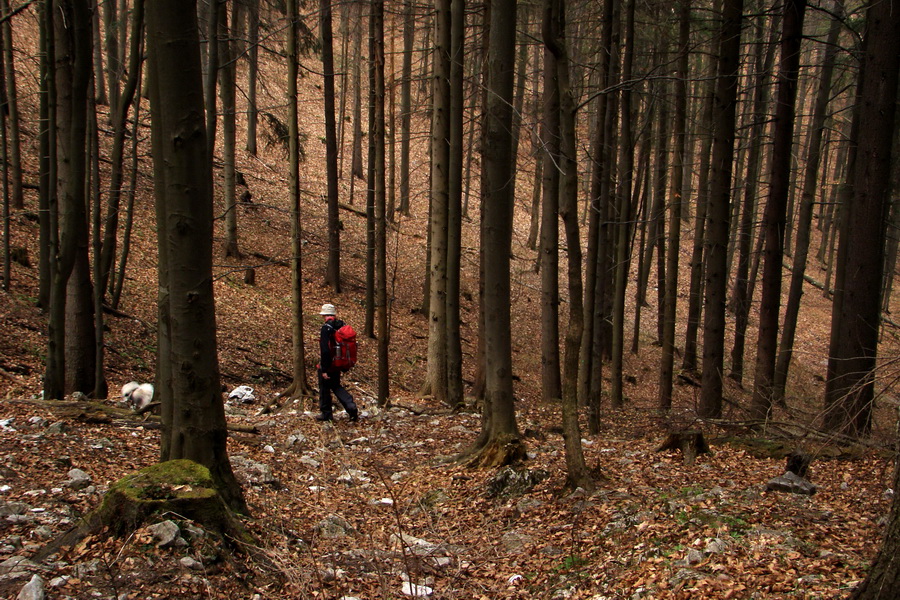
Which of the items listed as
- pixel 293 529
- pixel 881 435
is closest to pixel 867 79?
pixel 881 435

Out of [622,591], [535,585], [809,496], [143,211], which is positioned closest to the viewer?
[622,591]

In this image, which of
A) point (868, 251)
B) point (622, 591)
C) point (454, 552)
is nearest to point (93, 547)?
point (454, 552)

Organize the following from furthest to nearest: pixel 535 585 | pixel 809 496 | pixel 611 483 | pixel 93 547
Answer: pixel 611 483
pixel 809 496
pixel 535 585
pixel 93 547

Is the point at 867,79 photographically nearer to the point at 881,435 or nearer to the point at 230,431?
the point at 881,435

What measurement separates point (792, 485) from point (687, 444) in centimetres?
192

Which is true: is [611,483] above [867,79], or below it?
→ below

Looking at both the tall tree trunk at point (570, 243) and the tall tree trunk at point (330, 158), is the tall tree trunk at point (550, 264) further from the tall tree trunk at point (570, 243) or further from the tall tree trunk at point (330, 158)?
the tall tree trunk at point (330, 158)

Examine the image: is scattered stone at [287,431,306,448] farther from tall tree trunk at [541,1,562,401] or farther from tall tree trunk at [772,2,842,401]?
tall tree trunk at [772,2,842,401]

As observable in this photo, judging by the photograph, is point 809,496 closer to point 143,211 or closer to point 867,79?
point 867,79

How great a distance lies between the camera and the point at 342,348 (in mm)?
10086

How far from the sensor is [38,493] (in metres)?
5.04

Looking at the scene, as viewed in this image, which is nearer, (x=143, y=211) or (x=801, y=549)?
(x=801, y=549)

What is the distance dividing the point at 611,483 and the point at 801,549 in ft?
7.48

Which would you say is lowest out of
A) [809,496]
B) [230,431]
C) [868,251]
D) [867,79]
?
[230,431]
